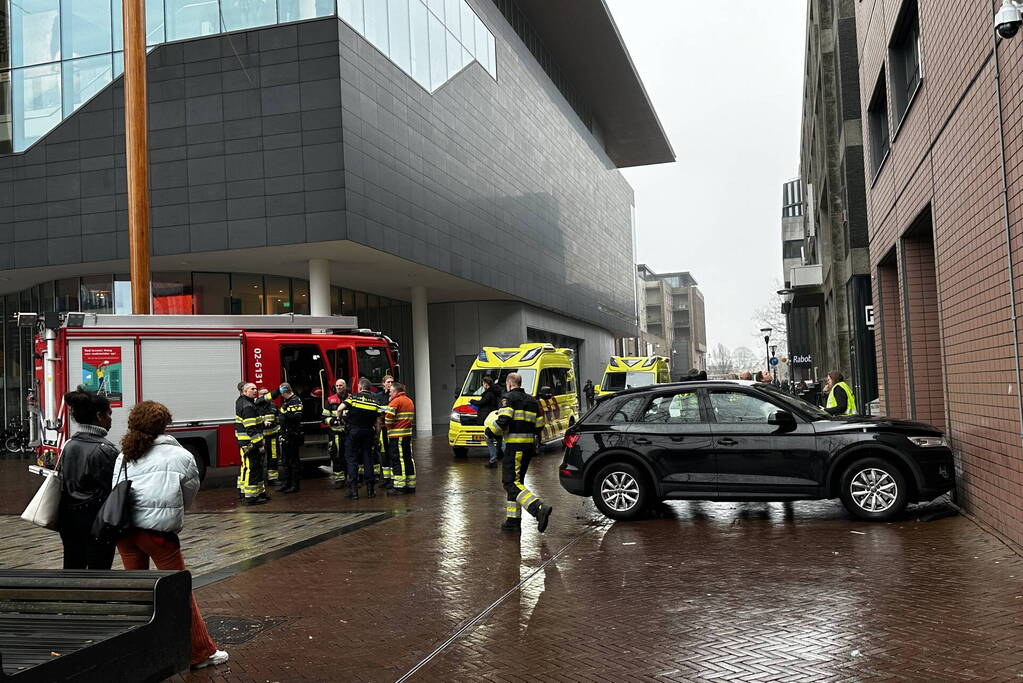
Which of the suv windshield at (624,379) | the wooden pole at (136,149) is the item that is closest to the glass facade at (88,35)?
the wooden pole at (136,149)

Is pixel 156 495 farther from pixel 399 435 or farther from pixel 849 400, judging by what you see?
pixel 849 400

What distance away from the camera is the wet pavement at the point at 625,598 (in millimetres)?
5086

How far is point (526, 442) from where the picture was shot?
9.73 meters

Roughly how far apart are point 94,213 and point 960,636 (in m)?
25.9

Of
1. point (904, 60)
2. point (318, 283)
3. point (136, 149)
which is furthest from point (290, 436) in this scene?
point (318, 283)

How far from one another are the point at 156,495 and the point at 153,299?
24.9 meters

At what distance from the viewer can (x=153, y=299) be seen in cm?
2816

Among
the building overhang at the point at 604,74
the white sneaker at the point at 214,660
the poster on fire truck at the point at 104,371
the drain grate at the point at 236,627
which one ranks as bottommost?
the drain grate at the point at 236,627

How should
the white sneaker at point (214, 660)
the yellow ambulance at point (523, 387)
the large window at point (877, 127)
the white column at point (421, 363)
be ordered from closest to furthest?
the white sneaker at point (214, 660) → the large window at point (877, 127) → the yellow ambulance at point (523, 387) → the white column at point (421, 363)

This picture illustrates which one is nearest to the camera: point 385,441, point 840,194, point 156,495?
point 156,495

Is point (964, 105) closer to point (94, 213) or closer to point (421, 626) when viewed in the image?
point (421, 626)

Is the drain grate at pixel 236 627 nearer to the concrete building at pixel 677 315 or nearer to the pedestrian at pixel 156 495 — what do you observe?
the pedestrian at pixel 156 495

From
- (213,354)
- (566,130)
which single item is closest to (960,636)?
(213,354)

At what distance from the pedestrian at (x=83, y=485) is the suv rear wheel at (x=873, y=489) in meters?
7.42
